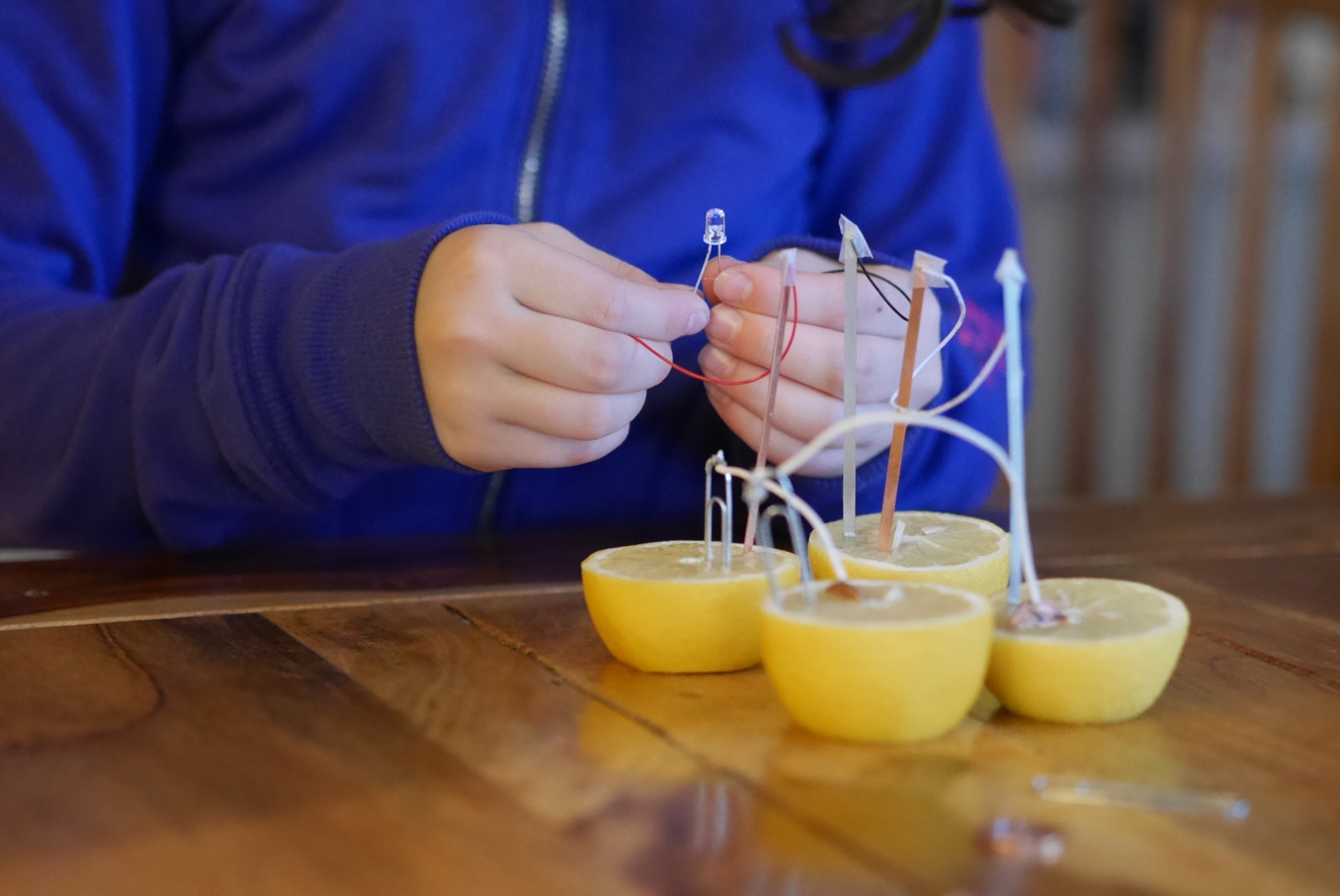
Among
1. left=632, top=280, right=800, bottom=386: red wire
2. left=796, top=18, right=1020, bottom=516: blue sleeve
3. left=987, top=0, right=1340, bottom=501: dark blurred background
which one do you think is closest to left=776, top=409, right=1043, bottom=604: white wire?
left=632, top=280, right=800, bottom=386: red wire

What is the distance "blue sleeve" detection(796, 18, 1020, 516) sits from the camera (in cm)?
88

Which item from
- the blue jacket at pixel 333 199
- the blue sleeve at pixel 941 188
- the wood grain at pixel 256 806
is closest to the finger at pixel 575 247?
the blue jacket at pixel 333 199

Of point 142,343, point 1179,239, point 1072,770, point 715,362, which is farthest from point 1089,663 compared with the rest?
point 1179,239

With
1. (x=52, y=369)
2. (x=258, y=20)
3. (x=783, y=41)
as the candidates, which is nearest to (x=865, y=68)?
(x=783, y=41)

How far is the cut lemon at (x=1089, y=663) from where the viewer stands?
15.2 inches

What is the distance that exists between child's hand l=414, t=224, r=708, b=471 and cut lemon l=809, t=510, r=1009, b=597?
0.12 m

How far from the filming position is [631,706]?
1.36 feet

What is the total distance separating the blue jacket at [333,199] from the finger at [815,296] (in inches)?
2.9

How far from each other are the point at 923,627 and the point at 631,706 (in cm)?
11

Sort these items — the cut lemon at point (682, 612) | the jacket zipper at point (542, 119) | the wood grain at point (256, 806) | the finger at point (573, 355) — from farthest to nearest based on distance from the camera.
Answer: the jacket zipper at point (542, 119) < the finger at point (573, 355) < the cut lemon at point (682, 612) < the wood grain at point (256, 806)

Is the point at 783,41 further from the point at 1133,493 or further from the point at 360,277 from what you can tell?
the point at 1133,493

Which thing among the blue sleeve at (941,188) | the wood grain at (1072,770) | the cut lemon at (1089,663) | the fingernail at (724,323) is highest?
the blue sleeve at (941,188)

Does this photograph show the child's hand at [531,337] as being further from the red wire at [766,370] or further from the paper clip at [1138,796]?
the paper clip at [1138,796]

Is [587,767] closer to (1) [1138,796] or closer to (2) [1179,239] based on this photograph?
(1) [1138,796]
